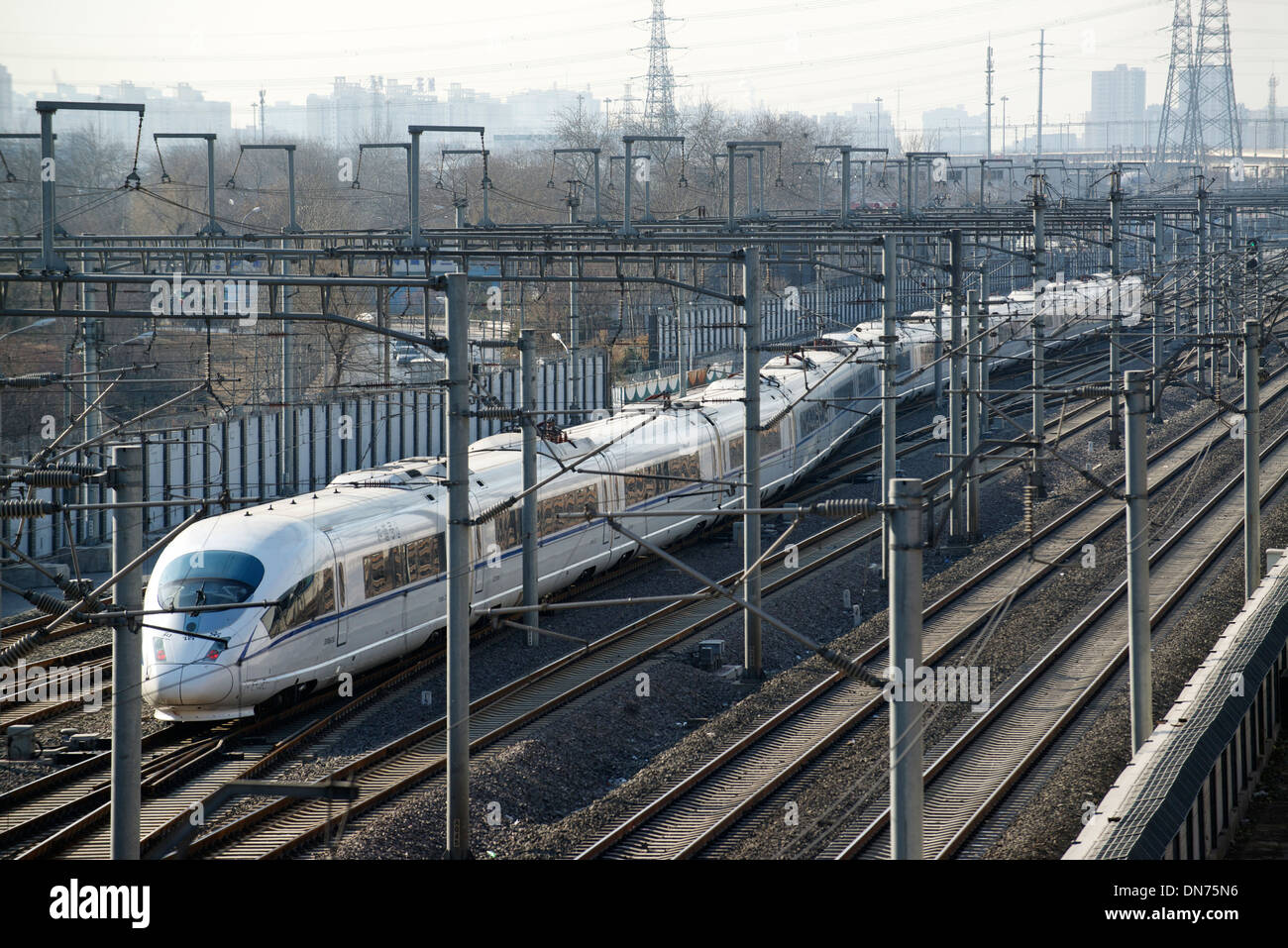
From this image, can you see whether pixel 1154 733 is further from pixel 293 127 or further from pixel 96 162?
pixel 293 127

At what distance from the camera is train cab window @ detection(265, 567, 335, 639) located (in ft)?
49.6

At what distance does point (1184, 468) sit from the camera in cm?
3019

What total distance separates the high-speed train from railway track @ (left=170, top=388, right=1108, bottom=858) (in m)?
1.30

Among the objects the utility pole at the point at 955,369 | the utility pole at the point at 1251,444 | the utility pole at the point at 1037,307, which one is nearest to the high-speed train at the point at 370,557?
the utility pole at the point at 955,369

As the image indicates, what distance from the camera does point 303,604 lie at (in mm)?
15445

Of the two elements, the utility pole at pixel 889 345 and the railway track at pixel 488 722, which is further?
the utility pole at pixel 889 345

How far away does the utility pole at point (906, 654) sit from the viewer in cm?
789

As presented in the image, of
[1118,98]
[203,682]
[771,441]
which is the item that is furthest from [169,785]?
[1118,98]

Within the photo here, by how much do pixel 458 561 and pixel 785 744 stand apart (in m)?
5.46

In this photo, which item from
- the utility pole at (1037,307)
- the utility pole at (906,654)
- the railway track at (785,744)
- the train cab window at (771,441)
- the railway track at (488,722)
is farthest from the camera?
the train cab window at (771,441)

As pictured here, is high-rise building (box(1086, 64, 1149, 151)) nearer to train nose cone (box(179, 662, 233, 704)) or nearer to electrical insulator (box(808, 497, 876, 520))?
train nose cone (box(179, 662, 233, 704))

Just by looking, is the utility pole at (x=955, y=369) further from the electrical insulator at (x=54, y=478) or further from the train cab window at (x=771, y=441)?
the electrical insulator at (x=54, y=478)

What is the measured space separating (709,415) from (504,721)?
33.5ft

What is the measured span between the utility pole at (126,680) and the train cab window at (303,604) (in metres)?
6.12
